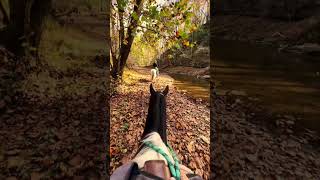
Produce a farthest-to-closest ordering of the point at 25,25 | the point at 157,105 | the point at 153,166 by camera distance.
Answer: the point at 25,25, the point at 157,105, the point at 153,166

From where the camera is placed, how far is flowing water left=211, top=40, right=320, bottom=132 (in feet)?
28.0

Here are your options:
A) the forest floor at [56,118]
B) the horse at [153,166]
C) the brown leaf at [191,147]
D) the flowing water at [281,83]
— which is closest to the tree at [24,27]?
the forest floor at [56,118]

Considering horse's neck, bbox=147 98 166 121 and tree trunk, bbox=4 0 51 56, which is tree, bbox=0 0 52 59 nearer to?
tree trunk, bbox=4 0 51 56

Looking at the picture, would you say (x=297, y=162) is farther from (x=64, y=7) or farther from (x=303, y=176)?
(x=64, y=7)

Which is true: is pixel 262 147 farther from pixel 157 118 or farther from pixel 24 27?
pixel 24 27

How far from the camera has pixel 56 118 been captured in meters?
5.74

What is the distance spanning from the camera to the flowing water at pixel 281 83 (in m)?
8.53

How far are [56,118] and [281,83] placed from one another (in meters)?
10.1

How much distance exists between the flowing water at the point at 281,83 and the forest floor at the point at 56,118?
5771 mm

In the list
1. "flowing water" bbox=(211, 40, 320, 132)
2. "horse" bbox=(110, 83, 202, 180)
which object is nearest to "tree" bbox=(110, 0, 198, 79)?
"horse" bbox=(110, 83, 202, 180)

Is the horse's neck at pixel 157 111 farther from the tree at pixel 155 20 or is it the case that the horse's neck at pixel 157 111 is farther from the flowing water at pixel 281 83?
the flowing water at pixel 281 83

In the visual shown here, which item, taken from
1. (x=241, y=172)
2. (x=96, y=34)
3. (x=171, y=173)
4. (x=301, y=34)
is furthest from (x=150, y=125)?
(x=301, y=34)

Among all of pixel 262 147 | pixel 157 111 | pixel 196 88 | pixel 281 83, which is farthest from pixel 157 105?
pixel 196 88

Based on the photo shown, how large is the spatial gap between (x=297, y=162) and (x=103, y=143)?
379 cm
